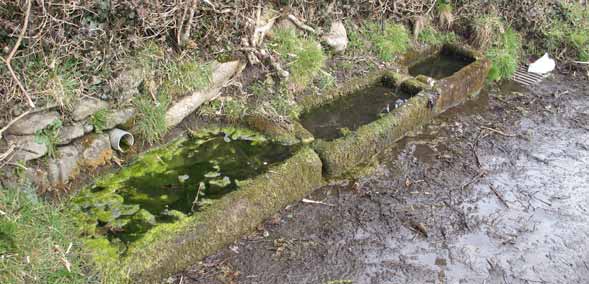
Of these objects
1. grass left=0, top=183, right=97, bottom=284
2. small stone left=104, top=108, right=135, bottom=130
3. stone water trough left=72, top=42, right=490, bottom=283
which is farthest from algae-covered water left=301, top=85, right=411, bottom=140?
grass left=0, top=183, right=97, bottom=284

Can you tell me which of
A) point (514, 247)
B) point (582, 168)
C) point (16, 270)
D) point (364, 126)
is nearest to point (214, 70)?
point (364, 126)

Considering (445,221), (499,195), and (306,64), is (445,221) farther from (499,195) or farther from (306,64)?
(306,64)

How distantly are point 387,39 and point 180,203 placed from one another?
11.6 ft

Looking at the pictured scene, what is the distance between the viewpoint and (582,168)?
4.89 metres

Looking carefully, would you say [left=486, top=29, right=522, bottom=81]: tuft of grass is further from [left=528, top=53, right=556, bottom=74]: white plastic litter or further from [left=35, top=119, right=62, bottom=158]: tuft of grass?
[left=35, top=119, right=62, bottom=158]: tuft of grass

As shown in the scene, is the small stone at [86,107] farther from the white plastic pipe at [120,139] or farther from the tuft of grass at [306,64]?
the tuft of grass at [306,64]

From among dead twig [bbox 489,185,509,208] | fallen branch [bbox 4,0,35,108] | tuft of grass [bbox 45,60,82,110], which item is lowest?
dead twig [bbox 489,185,509,208]

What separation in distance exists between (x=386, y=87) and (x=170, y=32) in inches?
93.6

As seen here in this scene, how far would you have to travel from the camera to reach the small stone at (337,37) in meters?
5.74

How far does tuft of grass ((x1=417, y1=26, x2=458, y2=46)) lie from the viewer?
6.66 metres

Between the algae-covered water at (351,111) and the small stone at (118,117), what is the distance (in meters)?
1.60

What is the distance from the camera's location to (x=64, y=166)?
379 cm

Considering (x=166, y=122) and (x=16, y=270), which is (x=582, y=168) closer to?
(x=166, y=122)

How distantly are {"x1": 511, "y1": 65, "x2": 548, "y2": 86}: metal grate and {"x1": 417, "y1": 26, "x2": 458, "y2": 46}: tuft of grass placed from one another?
0.88 meters
